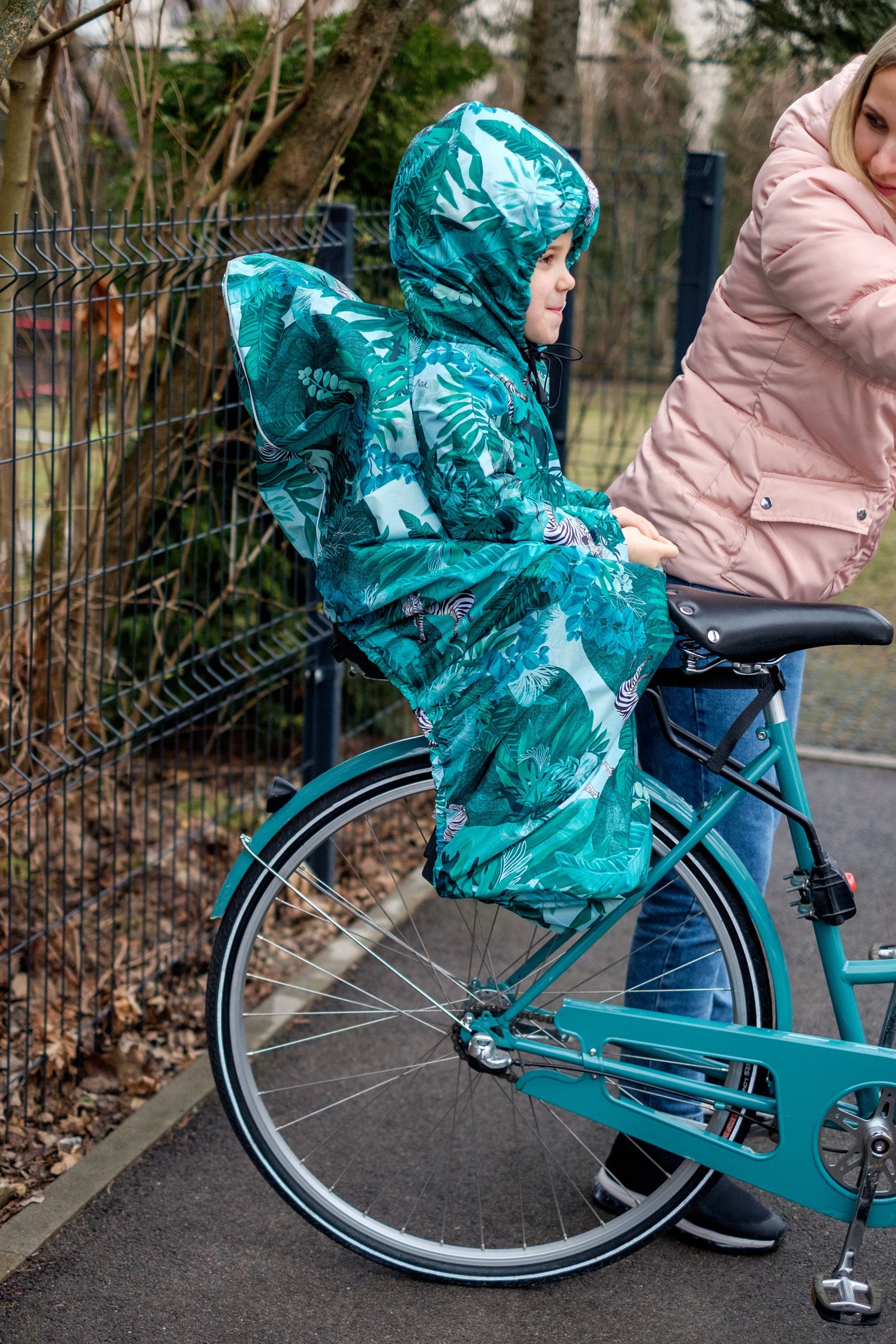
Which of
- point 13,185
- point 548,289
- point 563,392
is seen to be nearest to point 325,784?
point 548,289

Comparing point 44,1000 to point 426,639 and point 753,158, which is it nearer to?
point 426,639

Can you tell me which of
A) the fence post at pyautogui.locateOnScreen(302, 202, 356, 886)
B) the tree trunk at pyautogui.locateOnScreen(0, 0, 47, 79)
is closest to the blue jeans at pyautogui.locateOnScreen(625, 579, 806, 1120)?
the fence post at pyautogui.locateOnScreen(302, 202, 356, 886)

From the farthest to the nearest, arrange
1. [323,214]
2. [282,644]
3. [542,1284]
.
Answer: [282,644] < [323,214] < [542,1284]

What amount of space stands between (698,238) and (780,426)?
2343 millimetres

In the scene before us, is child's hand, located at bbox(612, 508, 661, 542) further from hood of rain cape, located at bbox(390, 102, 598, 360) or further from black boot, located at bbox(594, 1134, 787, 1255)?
black boot, located at bbox(594, 1134, 787, 1255)

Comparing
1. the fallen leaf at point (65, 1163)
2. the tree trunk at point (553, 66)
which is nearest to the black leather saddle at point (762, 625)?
the fallen leaf at point (65, 1163)

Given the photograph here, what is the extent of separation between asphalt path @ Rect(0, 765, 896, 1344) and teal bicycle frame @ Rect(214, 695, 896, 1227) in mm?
306

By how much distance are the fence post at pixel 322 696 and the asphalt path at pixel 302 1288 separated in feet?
3.85

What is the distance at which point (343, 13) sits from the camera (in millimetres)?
4547

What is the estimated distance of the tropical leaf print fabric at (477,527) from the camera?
1901 mm

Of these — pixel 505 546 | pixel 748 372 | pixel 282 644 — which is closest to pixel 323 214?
pixel 282 644

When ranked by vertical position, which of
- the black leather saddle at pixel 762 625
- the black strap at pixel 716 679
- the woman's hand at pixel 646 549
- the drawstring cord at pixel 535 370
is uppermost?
the drawstring cord at pixel 535 370

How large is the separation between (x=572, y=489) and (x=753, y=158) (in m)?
6.18

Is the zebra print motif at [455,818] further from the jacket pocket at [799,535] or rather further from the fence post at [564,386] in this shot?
the fence post at [564,386]
